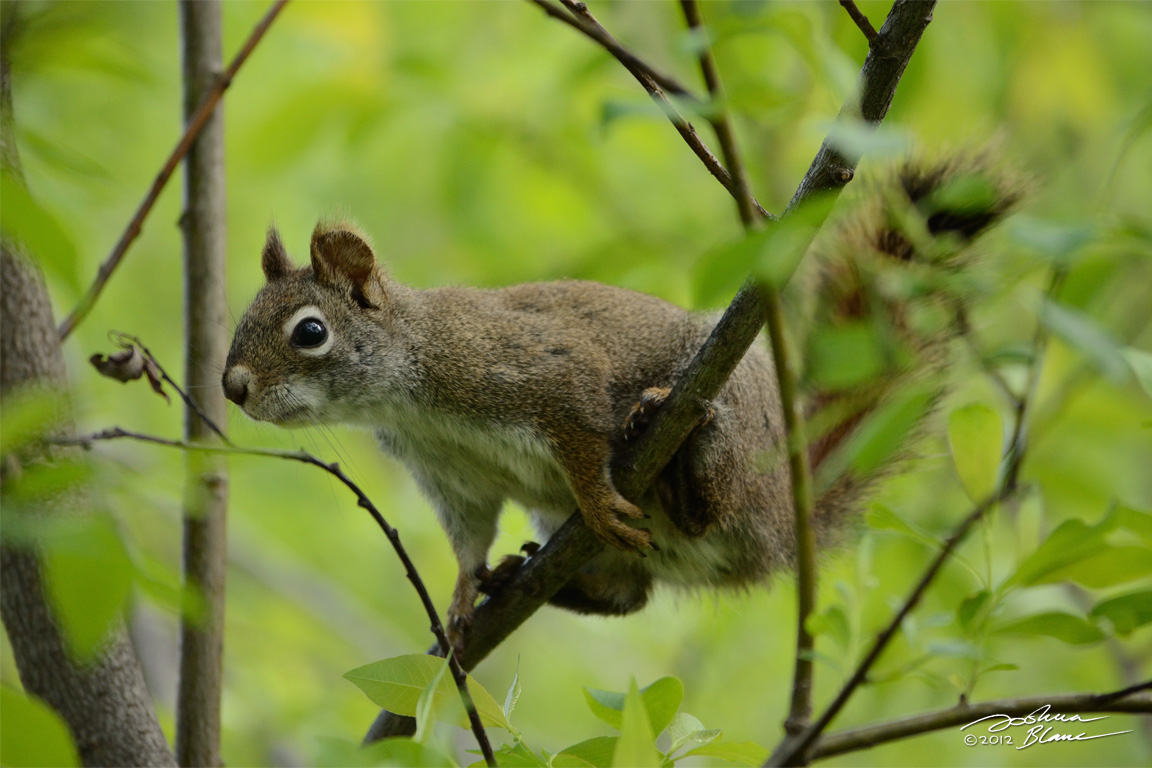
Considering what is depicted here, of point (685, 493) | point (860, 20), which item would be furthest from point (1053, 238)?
point (685, 493)

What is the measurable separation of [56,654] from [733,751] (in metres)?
1.62

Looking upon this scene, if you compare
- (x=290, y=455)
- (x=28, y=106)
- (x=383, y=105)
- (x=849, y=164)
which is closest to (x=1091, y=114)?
(x=383, y=105)

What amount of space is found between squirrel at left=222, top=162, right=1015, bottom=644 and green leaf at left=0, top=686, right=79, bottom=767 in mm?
1796

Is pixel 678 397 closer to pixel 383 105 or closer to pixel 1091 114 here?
pixel 383 105

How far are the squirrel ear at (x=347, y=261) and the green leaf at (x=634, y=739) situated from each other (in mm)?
2322

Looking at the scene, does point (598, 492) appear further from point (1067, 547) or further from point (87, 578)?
point (87, 578)

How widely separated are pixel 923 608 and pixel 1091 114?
2.48 m

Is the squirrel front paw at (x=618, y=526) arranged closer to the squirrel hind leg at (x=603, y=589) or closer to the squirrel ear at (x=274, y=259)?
the squirrel hind leg at (x=603, y=589)

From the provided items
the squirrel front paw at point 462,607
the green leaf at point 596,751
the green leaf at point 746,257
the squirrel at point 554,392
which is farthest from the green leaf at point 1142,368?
the squirrel front paw at point 462,607

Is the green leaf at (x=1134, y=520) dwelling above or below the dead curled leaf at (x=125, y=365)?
below

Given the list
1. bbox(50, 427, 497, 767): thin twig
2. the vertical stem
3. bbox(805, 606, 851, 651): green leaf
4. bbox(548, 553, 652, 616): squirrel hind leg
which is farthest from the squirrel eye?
bbox(805, 606, 851, 651): green leaf

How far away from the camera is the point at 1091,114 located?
15.6 ft

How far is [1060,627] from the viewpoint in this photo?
1.80 metres

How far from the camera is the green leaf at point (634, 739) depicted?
4.56 ft
